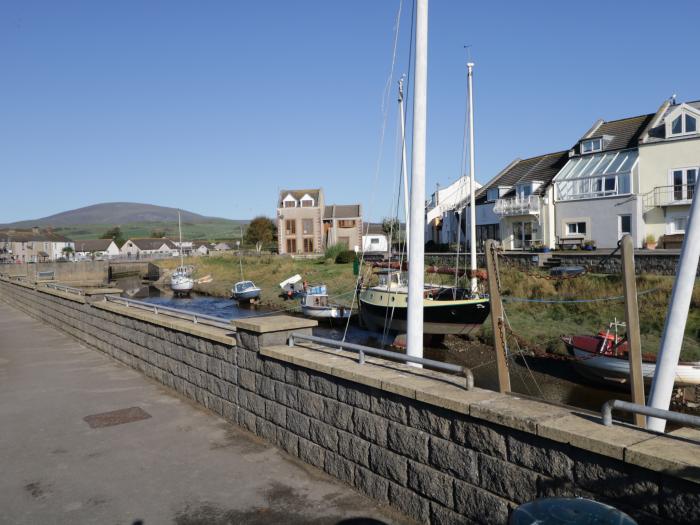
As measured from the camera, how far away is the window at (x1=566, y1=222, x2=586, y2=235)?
4441 centimetres

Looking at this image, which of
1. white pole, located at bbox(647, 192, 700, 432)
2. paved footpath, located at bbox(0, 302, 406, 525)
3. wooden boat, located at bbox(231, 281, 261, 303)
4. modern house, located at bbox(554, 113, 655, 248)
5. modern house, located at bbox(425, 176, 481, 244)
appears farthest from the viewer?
modern house, located at bbox(425, 176, 481, 244)

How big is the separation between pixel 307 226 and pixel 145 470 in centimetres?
7659

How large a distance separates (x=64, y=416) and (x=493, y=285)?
6.87 metres

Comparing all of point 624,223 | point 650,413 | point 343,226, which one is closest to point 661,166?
point 624,223

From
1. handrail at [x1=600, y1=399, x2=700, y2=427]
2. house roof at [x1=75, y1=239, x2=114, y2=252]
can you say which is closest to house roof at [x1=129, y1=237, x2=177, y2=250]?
house roof at [x1=75, y1=239, x2=114, y2=252]

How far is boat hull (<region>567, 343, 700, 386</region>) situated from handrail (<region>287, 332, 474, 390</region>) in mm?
11865

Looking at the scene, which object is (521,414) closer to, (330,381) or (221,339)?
(330,381)

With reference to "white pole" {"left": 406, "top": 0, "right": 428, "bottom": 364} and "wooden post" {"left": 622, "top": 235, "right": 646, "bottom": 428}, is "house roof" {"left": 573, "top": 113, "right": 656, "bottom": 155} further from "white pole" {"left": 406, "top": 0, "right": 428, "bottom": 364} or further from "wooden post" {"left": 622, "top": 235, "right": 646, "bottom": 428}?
"wooden post" {"left": 622, "top": 235, "right": 646, "bottom": 428}

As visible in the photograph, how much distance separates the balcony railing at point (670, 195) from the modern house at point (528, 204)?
7408 millimetres

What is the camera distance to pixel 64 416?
898 cm

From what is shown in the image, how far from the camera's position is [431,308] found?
25812 mm

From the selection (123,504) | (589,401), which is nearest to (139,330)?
(123,504)

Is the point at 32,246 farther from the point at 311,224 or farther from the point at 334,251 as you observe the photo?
the point at 334,251

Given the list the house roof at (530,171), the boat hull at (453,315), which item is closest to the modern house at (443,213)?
the house roof at (530,171)
